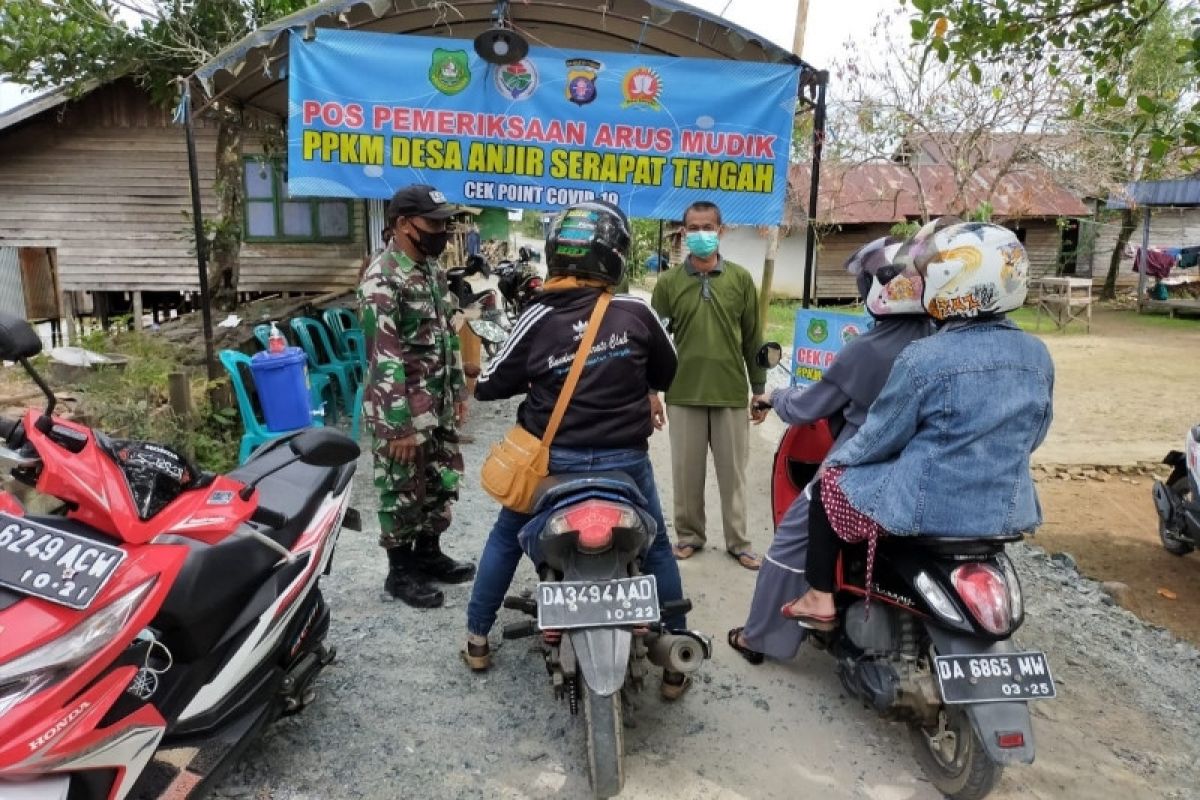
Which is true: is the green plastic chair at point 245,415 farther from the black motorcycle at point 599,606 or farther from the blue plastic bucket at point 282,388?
the black motorcycle at point 599,606

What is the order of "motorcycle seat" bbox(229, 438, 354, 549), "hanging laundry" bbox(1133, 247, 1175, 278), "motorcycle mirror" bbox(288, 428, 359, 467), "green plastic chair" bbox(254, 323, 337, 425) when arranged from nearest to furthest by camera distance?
"motorcycle mirror" bbox(288, 428, 359, 467), "motorcycle seat" bbox(229, 438, 354, 549), "green plastic chair" bbox(254, 323, 337, 425), "hanging laundry" bbox(1133, 247, 1175, 278)

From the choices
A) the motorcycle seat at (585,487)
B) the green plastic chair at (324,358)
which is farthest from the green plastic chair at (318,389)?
the motorcycle seat at (585,487)

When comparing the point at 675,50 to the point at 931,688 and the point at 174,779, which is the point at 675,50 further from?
the point at 174,779

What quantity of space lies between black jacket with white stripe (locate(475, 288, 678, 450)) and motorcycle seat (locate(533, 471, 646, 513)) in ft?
0.44

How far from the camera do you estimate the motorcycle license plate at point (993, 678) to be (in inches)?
92.1

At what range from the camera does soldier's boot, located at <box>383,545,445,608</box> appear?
378 cm

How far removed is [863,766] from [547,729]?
1106mm

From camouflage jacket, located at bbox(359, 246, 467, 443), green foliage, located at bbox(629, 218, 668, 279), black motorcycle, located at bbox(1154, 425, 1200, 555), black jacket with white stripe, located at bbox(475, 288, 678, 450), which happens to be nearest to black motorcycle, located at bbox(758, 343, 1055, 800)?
black jacket with white stripe, located at bbox(475, 288, 678, 450)

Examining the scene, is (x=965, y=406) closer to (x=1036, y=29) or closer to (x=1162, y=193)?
(x=1036, y=29)

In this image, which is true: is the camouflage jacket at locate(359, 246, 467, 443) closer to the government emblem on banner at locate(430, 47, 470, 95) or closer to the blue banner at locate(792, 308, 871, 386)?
the government emblem on banner at locate(430, 47, 470, 95)

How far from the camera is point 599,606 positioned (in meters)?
2.51

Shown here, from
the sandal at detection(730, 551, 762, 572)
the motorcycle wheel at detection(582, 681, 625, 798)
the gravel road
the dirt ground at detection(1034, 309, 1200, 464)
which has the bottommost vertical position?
the dirt ground at detection(1034, 309, 1200, 464)

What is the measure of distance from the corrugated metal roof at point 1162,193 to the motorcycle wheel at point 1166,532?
12.6 meters

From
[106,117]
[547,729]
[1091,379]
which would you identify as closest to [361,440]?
[547,729]
